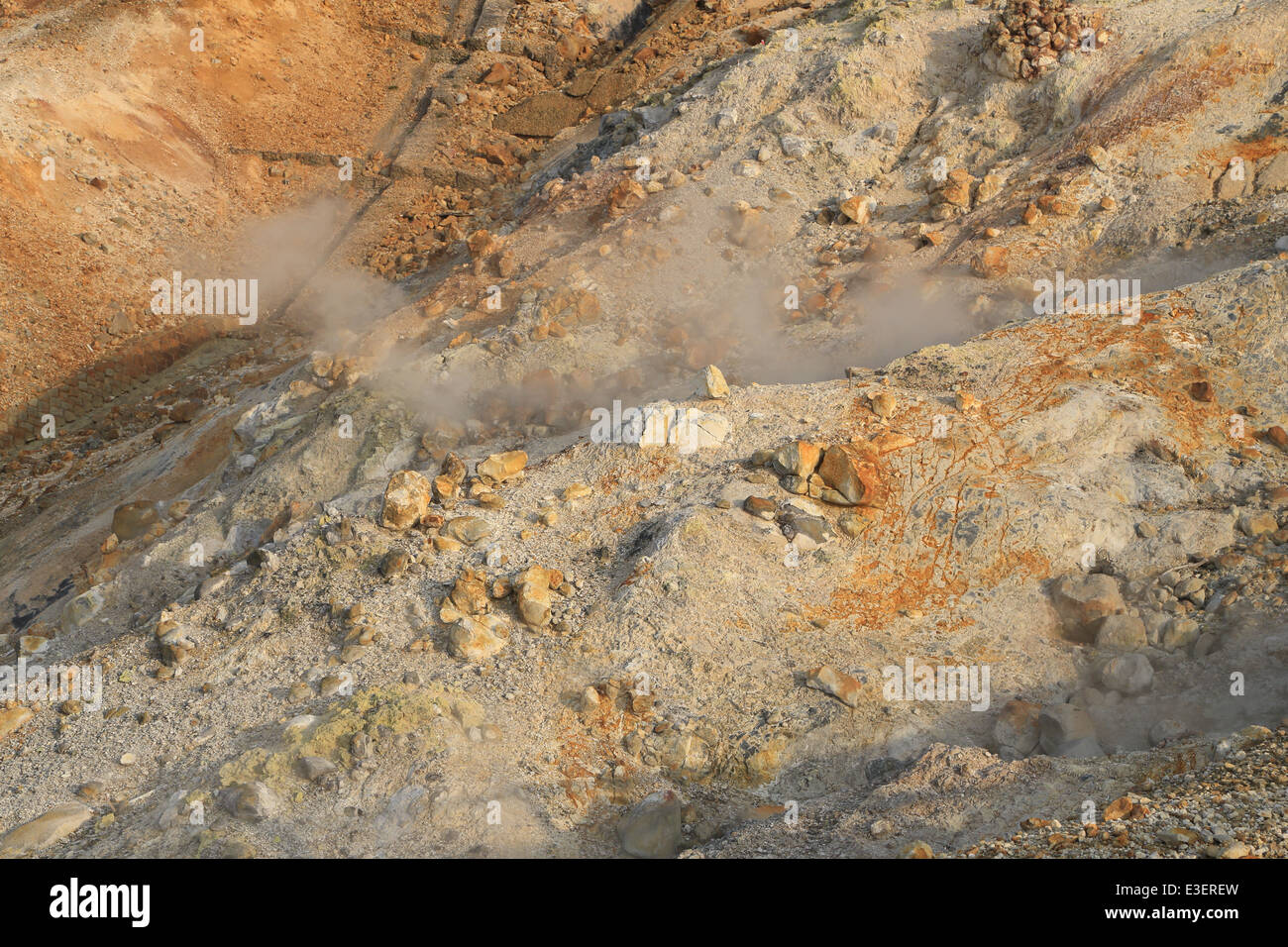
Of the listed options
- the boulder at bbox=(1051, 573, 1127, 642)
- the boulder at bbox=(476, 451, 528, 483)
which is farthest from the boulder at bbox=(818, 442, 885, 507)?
the boulder at bbox=(476, 451, 528, 483)

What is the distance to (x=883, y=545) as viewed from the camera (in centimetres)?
715

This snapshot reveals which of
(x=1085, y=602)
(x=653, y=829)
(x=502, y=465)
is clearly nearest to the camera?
(x=653, y=829)

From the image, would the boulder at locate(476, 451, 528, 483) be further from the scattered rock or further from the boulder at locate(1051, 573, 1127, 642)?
the boulder at locate(1051, 573, 1127, 642)

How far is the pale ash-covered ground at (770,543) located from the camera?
5707mm

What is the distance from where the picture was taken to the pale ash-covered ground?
225 inches

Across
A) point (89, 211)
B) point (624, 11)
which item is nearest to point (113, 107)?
point (89, 211)

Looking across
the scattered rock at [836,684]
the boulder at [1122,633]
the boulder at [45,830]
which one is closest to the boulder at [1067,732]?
the boulder at [1122,633]

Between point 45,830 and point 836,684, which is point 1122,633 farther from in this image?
point 45,830

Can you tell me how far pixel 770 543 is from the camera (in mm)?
7090

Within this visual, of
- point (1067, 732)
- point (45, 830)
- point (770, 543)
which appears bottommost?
point (45, 830)

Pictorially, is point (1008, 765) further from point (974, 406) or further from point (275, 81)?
point (275, 81)

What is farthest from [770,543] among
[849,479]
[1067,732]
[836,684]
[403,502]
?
[403,502]

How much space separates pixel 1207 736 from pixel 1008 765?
3.66 feet

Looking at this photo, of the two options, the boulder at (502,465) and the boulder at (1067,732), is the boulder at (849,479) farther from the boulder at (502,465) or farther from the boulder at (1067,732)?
the boulder at (502,465)
